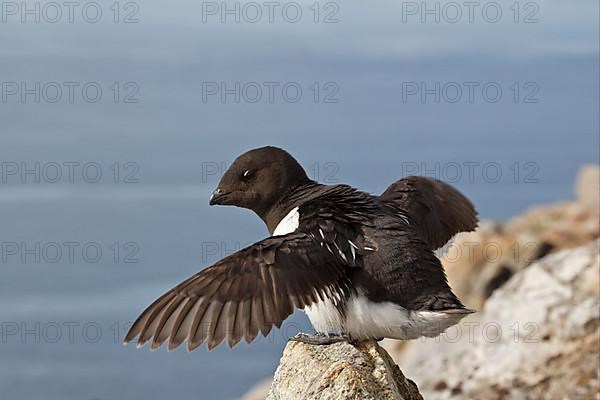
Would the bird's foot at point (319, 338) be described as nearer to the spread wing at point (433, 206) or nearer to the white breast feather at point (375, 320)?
the white breast feather at point (375, 320)

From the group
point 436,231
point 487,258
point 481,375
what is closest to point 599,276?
point 481,375

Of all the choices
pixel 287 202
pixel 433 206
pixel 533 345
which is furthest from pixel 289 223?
pixel 533 345

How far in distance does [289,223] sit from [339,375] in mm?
1451

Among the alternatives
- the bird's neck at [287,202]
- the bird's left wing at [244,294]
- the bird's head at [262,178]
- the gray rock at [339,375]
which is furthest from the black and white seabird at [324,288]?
the bird's head at [262,178]

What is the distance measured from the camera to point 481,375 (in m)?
9.72

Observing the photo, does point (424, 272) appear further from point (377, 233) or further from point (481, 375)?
point (481, 375)

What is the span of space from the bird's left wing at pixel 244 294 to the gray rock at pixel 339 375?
244 mm

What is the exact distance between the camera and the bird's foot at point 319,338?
6.97m

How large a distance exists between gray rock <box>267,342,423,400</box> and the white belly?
0.10 m

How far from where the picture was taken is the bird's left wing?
22.5ft

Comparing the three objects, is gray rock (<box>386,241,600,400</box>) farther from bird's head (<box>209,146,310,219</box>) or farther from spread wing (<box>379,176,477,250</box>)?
bird's head (<box>209,146,310,219</box>)

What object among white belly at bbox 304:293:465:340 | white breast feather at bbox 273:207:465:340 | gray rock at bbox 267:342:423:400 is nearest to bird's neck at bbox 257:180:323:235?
white breast feather at bbox 273:207:465:340

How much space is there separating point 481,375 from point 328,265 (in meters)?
3.10

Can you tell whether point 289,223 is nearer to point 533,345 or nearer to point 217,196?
point 217,196
